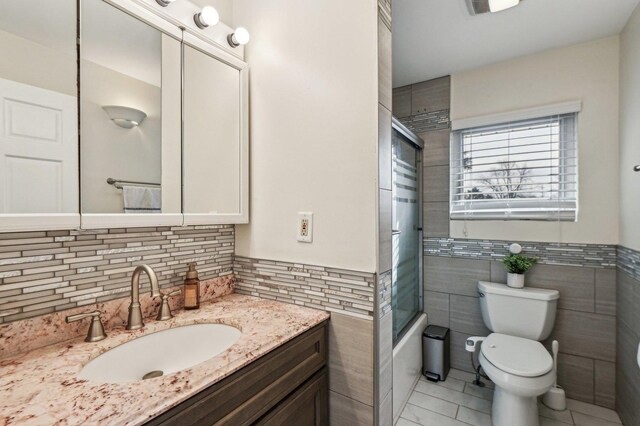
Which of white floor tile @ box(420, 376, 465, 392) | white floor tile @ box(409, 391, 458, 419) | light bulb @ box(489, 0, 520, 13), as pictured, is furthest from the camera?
white floor tile @ box(420, 376, 465, 392)

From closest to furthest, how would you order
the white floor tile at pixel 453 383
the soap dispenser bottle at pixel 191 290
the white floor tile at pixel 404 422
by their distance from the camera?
the soap dispenser bottle at pixel 191 290 < the white floor tile at pixel 404 422 < the white floor tile at pixel 453 383

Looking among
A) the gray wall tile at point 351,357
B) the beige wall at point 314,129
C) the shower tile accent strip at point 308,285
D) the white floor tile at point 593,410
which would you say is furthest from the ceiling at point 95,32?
the white floor tile at point 593,410

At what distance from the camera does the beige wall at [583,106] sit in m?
1.81

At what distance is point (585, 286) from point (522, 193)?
2.26ft

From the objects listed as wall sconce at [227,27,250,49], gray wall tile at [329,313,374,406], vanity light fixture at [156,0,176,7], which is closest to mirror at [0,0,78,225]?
vanity light fixture at [156,0,176,7]

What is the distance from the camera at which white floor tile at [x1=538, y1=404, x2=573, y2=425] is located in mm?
1750

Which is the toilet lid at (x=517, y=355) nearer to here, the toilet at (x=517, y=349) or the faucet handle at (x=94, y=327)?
the toilet at (x=517, y=349)

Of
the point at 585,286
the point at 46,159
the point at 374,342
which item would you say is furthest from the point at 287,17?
the point at 585,286

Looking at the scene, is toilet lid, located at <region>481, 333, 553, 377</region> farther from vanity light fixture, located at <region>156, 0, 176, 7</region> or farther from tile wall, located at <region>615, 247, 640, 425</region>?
vanity light fixture, located at <region>156, 0, 176, 7</region>

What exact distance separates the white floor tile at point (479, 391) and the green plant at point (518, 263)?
83 centimetres

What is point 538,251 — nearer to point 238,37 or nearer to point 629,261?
point 629,261

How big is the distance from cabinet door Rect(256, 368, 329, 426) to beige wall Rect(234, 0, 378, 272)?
46 centimetres

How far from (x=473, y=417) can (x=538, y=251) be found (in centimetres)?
113

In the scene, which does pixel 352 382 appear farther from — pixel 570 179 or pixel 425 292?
pixel 570 179
